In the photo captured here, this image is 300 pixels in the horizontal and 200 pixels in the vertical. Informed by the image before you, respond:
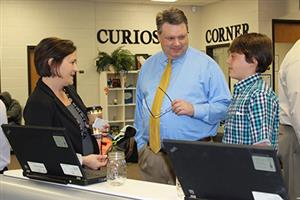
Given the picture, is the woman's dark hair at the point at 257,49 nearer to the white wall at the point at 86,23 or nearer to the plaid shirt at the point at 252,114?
the plaid shirt at the point at 252,114

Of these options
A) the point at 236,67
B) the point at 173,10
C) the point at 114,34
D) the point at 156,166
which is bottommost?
the point at 156,166

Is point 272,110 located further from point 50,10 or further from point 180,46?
point 50,10

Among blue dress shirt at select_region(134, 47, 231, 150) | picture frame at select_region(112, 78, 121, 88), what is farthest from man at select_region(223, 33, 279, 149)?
picture frame at select_region(112, 78, 121, 88)

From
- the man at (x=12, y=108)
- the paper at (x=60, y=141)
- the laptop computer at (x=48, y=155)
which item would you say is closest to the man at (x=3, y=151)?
the laptop computer at (x=48, y=155)

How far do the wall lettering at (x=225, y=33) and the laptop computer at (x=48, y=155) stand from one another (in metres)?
8.78

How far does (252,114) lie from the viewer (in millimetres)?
2205

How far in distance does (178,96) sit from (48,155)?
884 millimetres

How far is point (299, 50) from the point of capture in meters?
3.36

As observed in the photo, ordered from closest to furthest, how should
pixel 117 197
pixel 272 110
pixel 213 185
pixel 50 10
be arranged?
pixel 213 185 → pixel 117 197 → pixel 272 110 → pixel 50 10

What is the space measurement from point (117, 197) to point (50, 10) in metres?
9.18

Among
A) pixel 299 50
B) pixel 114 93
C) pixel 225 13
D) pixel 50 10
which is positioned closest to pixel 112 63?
pixel 114 93

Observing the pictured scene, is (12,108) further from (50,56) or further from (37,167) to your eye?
(37,167)

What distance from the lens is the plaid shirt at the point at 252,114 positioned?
7.14 ft

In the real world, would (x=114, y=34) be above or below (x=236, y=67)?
above
